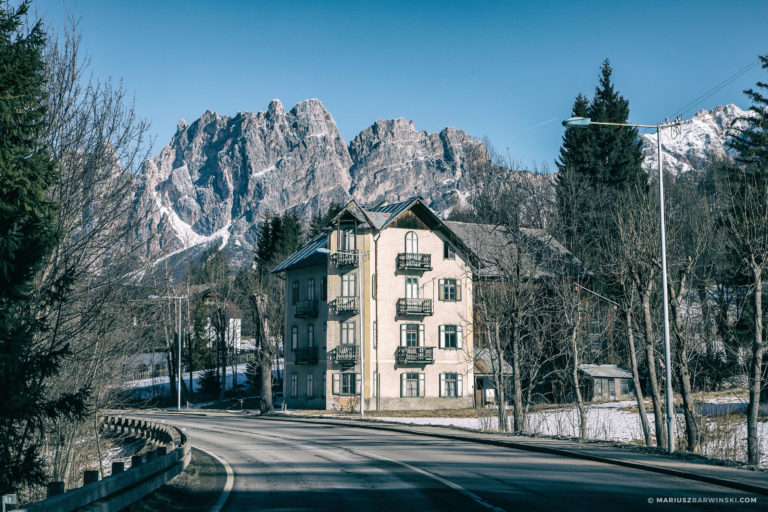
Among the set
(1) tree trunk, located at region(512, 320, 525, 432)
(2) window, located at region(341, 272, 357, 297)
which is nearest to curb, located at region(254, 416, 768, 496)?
(1) tree trunk, located at region(512, 320, 525, 432)

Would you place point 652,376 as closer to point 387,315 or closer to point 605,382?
point 387,315

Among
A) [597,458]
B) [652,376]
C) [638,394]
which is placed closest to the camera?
[597,458]

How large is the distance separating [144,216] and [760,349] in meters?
18.0

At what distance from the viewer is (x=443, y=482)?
1371 centimetres

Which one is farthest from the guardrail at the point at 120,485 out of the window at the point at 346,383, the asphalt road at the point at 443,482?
the window at the point at 346,383

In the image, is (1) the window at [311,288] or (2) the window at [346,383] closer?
(2) the window at [346,383]

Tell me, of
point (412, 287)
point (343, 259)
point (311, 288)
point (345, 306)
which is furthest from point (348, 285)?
point (412, 287)

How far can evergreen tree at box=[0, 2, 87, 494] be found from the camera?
36.7ft

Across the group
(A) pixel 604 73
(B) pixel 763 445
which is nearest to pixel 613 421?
(B) pixel 763 445

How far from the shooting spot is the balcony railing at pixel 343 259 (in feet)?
174

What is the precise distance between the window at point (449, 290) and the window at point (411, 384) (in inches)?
248

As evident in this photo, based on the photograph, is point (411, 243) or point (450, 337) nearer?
point (411, 243)

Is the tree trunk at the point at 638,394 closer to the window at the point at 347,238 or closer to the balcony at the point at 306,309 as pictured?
the window at the point at 347,238

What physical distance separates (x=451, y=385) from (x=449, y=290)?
7289 millimetres
